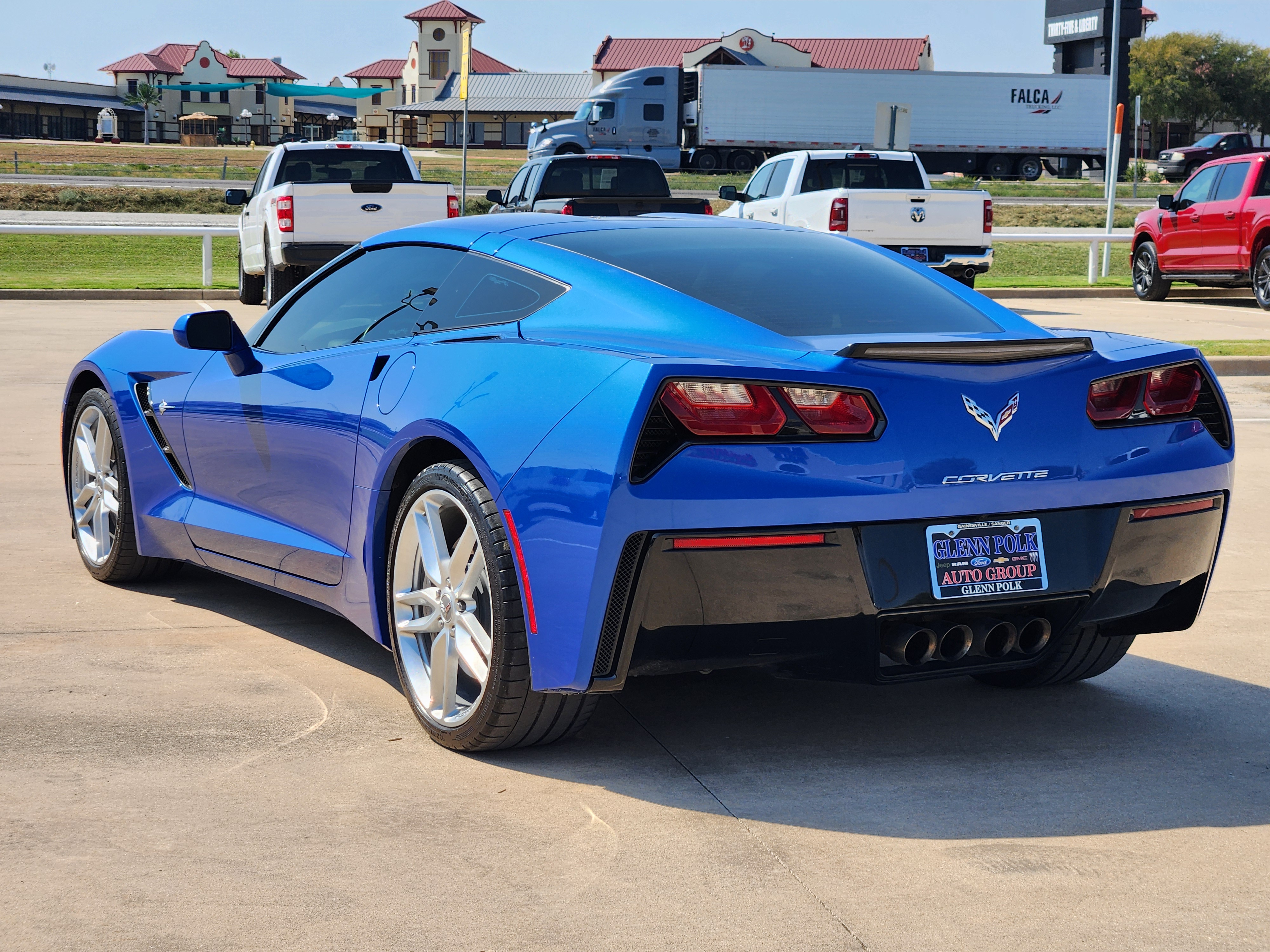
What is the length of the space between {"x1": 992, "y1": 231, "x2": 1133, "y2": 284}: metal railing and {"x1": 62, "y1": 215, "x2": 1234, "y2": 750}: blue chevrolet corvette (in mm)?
19727

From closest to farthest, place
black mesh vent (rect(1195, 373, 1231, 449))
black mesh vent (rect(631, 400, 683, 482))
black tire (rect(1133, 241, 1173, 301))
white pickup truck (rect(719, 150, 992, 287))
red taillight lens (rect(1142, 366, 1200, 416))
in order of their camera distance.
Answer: black mesh vent (rect(631, 400, 683, 482)), red taillight lens (rect(1142, 366, 1200, 416)), black mesh vent (rect(1195, 373, 1231, 449)), white pickup truck (rect(719, 150, 992, 287)), black tire (rect(1133, 241, 1173, 301))

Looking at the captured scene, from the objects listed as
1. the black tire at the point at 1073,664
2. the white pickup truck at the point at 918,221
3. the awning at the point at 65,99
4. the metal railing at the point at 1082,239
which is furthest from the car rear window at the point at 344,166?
the awning at the point at 65,99

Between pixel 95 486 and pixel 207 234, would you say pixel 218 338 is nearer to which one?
pixel 95 486

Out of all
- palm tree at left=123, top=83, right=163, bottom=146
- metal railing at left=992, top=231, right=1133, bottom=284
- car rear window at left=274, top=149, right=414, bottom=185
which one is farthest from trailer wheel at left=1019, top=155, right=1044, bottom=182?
palm tree at left=123, top=83, right=163, bottom=146

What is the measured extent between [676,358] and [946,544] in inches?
30.2

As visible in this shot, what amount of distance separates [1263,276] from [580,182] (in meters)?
8.61

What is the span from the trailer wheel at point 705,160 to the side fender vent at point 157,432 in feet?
168

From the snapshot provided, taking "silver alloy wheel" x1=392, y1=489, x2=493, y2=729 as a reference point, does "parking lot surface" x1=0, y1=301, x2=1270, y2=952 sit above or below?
below

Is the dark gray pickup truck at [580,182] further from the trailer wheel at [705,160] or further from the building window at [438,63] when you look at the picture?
the building window at [438,63]

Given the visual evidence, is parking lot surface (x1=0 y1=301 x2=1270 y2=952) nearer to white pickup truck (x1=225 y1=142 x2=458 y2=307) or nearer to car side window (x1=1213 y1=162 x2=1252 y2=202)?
white pickup truck (x1=225 y1=142 x2=458 y2=307)

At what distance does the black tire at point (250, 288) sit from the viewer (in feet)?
63.9

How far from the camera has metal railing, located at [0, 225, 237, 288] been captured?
→ 68.5 ft

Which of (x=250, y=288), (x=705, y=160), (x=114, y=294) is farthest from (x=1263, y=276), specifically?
(x=705, y=160)

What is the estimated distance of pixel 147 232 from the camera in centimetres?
2308
